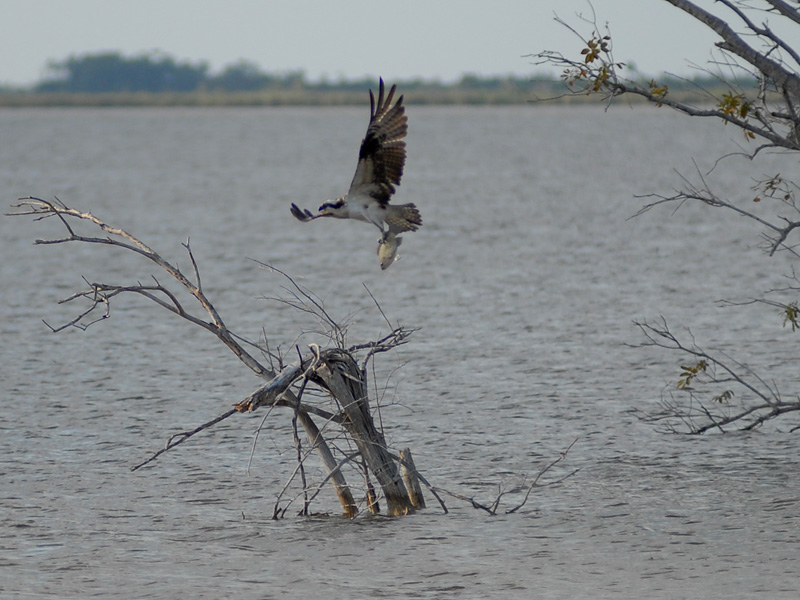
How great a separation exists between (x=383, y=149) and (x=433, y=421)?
3.31m

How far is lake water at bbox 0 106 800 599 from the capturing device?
260 inches

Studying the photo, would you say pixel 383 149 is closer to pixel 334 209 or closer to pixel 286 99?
pixel 334 209

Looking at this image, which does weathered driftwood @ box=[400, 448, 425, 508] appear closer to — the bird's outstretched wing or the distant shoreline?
the bird's outstretched wing

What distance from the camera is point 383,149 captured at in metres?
7.09

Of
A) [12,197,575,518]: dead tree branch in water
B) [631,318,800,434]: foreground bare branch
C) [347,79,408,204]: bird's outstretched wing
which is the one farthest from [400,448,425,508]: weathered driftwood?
[631,318,800,434]: foreground bare branch

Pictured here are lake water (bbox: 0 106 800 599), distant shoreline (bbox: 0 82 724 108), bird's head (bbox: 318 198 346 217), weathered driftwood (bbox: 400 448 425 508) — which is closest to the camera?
lake water (bbox: 0 106 800 599)

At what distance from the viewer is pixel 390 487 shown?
24.3 ft

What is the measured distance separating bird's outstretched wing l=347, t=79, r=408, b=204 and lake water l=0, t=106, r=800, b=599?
1.24 metres

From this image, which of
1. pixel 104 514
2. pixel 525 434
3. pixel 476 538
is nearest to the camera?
pixel 476 538

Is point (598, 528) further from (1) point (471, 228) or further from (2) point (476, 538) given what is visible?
(1) point (471, 228)

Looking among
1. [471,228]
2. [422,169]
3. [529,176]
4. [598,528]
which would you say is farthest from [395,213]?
[422,169]

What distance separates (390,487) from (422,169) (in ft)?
112

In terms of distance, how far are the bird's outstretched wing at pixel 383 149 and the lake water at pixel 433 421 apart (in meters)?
1.24

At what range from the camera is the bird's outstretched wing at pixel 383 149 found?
23.1 feet
